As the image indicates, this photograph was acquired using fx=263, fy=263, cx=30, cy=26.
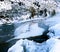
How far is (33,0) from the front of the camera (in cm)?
2323

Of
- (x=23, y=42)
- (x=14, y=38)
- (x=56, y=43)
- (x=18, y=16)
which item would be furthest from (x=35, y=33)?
(x=18, y=16)

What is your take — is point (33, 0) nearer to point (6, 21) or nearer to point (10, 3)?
point (10, 3)

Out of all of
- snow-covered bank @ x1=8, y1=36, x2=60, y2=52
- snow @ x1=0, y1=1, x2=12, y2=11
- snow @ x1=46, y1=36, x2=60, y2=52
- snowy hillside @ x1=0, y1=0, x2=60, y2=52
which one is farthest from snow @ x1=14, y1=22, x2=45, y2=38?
snow @ x1=0, y1=1, x2=12, y2=11

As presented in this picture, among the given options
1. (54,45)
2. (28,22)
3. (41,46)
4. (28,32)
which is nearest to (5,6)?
(28,22)

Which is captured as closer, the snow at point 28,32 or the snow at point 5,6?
the snow at point 28,32

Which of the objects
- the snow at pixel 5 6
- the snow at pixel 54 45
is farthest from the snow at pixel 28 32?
the snow at pixel 5 6

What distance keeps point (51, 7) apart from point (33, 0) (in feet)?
6.23

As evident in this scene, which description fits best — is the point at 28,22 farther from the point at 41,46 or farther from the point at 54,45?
the point at 54,45

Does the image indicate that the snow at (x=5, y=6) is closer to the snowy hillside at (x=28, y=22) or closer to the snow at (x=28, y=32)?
the snowy hillside at (x=28, y=22)

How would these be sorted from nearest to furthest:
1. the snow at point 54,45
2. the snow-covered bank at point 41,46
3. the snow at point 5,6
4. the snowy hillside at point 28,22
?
the snow at point 54,45
the snow-covered bank at point 41,46
the snowy hillside at point 28,22
the snow at point 5,6

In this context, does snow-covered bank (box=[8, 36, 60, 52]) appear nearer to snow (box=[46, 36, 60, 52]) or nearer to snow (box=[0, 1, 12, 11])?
snow (box=[46, 36, 60, 52])

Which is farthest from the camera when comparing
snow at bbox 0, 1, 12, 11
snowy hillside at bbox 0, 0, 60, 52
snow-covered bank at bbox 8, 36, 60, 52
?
snow at bbox 0, 1, 12, 11

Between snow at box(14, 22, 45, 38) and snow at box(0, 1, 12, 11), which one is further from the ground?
snow at box(14, 22, 45, 38)

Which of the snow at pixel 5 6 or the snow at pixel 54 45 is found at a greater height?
the snow at pixel 54 45
